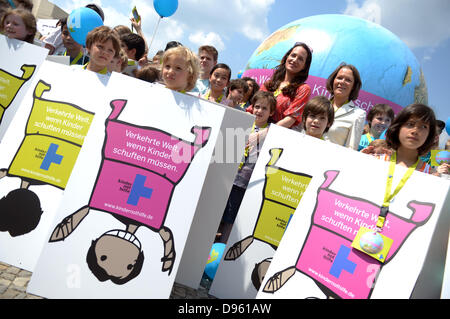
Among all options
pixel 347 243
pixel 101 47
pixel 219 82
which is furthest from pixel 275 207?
pixel 101 47

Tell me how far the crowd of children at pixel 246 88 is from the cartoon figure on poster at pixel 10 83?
16.0 inches

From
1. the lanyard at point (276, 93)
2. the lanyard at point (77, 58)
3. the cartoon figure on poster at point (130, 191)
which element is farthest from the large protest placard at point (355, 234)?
the lanyard at point (77, 58)

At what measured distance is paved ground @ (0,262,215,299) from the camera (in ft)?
5.32

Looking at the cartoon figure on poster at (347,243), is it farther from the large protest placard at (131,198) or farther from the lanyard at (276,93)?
the lanyard at (276,93)

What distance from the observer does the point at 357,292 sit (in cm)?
147

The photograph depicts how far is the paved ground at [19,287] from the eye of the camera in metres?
1.62

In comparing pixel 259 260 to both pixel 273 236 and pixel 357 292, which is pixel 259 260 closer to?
pixel 273 236

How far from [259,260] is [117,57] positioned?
2014mm

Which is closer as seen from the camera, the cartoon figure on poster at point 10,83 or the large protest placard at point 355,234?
the large protest placard at point 355,234

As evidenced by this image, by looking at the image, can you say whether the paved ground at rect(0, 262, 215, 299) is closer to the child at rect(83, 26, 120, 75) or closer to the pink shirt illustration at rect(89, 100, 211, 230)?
the pink shirt illustration at rect(89, 100, 211, 230)

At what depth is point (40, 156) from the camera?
2.04 m

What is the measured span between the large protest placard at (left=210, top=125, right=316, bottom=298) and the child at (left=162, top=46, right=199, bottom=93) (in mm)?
702

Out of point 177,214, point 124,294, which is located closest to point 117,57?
point 177,214

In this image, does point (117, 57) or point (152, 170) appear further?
point (117, 57)
